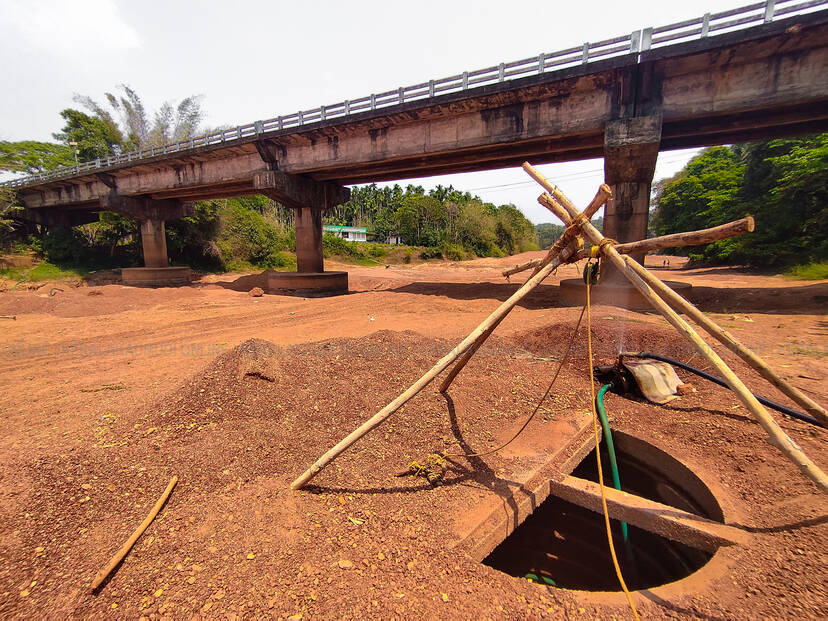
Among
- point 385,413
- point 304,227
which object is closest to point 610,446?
point 385,413

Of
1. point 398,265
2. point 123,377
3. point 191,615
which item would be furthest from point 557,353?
point 398,265

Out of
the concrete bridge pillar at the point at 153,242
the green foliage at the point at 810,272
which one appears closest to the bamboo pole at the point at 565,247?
the green foliage at the point at 810,272

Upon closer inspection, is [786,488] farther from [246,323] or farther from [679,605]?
[246,323]

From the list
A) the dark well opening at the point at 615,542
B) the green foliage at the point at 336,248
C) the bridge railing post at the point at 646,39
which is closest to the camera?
the dark well opening at the point at 615,542

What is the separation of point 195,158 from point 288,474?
20276 millimetres

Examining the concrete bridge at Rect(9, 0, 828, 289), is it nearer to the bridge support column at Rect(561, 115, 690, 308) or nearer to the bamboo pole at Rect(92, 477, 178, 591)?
the bridge support column at Rect(561, 115, 690, 308)

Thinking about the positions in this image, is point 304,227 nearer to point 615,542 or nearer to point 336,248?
point 615,542

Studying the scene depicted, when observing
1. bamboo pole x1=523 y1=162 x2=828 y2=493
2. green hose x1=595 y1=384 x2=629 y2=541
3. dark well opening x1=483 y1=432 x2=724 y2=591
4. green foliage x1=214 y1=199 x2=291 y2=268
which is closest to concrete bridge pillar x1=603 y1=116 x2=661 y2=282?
green hose x1=595 y1=384 x2=629 y2=541

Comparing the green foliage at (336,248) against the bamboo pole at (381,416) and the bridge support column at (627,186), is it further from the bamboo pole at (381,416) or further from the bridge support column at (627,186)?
the bamboo pole at (381,416)

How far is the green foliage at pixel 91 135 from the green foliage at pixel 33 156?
4.44ft

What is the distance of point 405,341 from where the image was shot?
6.79 meters

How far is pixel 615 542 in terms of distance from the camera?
4129mm

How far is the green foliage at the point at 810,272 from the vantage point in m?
14.5

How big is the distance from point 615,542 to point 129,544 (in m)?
4.79
